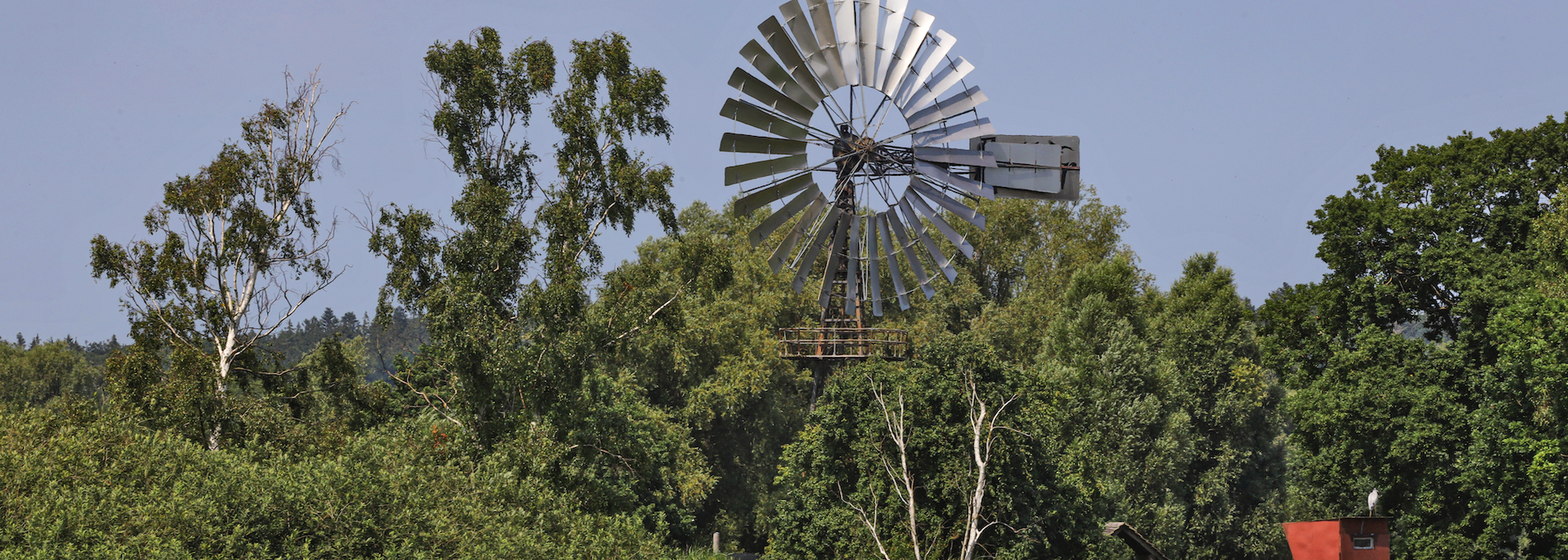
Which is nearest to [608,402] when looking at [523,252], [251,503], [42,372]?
[523,252]

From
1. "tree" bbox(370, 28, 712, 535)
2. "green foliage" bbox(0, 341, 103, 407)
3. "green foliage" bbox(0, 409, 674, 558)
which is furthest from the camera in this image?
"green foliage" bbox(0, 341, 103, 407)

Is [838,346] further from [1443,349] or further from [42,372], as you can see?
[42,372]

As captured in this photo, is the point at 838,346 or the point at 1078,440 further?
the point at 1078,440

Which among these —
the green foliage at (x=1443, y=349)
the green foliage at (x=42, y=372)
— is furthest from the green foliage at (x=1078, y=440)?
the green foliage at (x=42, y=372)

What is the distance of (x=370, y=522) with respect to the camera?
A: 750 inches

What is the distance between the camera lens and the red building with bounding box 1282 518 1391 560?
100 feet

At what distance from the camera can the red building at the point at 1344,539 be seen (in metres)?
30.5

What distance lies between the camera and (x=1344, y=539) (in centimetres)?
3048

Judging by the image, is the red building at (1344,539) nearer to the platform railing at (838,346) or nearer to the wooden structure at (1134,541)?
the wooden structure at (1134,541)

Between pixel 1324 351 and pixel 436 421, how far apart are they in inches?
961

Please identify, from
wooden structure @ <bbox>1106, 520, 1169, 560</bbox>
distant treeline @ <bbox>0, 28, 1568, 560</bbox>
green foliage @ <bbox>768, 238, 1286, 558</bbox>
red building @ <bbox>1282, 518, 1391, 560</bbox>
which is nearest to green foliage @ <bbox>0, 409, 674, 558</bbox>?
distant treeline @ <bbox>0, 28, 1568, 560</bbox>

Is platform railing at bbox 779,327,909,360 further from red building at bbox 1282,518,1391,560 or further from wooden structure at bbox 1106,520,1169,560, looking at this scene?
red building at bbox 1282,518,1391,560

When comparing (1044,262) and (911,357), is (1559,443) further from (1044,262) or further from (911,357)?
(1044,262)

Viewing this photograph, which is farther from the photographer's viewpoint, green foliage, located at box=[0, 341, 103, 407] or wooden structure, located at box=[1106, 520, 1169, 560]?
green foliage, located at box=[0, 341, 103, 407]
